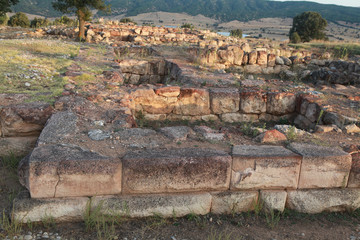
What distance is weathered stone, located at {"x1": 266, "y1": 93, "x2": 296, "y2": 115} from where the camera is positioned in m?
6.35

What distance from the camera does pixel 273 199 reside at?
3.52 metres

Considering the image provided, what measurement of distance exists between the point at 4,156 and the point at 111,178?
80.0 inches

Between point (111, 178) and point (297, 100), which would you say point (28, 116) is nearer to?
point (111, 178)

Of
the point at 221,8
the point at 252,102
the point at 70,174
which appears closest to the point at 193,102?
the point at 252,102

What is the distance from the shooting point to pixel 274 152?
352cm

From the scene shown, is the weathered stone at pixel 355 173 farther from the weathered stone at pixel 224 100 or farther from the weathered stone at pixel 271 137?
the weathered stone at pixel 224 100

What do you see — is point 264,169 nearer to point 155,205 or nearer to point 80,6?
point 155,205

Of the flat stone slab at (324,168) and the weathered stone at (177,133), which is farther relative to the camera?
the weathered stone at (177,133)

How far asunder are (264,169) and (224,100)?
9.65ft

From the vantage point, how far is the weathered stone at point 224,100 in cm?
615

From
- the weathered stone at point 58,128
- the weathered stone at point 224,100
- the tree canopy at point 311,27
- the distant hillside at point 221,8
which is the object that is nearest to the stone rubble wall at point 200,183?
the weathered stone at point 58,128

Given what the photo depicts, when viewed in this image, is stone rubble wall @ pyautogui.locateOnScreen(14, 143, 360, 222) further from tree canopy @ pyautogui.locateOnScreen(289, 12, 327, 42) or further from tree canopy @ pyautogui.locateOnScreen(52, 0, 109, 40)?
tree canopy @ pyautogui.locateOnScreen(289, 12, 327, 42)

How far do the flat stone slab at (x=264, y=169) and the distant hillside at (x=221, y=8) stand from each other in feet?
216

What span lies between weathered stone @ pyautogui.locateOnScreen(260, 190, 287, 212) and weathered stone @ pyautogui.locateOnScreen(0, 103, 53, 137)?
327cm
